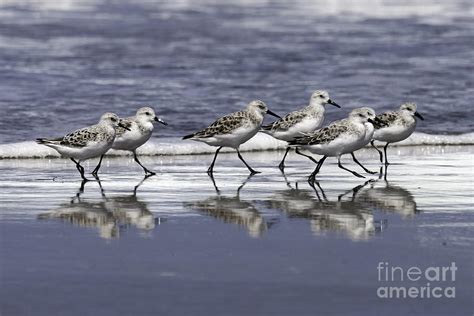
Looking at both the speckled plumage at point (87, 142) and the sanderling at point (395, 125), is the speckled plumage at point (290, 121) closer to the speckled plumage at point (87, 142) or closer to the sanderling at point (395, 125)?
the sanderling at point (395, 125)

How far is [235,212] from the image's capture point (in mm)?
11602

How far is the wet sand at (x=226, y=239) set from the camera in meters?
7.92

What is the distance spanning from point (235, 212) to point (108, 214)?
124cm

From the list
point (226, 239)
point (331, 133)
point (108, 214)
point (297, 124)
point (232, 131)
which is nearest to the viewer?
point (226, 239)

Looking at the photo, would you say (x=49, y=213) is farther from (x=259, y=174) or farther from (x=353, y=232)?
(x=259, y=174)

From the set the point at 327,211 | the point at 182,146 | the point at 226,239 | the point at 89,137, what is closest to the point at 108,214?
the point at 226,239

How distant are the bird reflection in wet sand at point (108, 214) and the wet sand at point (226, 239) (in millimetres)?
18

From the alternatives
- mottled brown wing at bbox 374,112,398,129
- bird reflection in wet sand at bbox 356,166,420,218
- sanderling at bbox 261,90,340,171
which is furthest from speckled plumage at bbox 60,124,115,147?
mottled brown wing at bbox 374,112,398,129

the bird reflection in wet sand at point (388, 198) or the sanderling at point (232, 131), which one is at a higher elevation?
the sanderling at point (232, 131)

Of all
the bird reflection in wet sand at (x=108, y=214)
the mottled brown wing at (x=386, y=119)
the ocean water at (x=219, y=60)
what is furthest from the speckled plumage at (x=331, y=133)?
the ocean water at (x=219, y=60)

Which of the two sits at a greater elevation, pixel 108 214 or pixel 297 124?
pixel 297 124

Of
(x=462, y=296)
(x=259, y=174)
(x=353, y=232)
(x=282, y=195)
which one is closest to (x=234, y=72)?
(x=259, y=174)

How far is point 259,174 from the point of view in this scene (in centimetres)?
1492

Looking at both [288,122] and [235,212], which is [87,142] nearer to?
[288,122]
